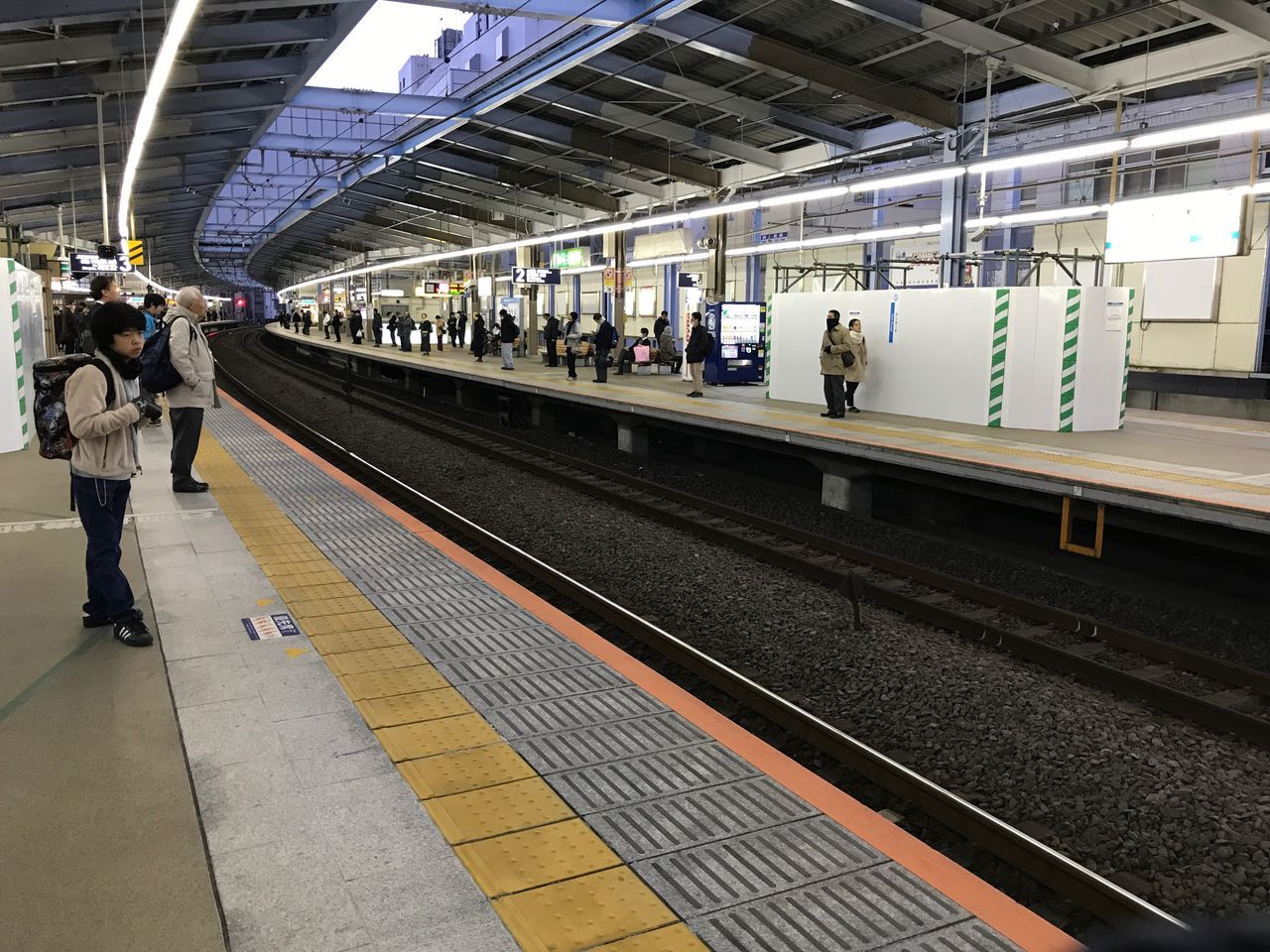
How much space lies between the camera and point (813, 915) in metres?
2.77

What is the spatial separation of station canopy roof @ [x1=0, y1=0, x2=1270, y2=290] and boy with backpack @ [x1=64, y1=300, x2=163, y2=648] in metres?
9.72

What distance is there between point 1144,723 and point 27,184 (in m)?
29.2

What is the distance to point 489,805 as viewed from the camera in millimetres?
3352

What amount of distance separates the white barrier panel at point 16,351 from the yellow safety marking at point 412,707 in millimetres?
7396

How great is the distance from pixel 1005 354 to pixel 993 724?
797cm

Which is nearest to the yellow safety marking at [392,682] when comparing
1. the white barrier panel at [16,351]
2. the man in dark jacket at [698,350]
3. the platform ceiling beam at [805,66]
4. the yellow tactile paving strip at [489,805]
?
the yellow tactile paving strip at [489,805]

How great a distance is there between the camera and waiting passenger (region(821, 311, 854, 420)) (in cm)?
1298

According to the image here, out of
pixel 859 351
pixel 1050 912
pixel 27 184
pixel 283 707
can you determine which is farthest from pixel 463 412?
pixel 1050 912

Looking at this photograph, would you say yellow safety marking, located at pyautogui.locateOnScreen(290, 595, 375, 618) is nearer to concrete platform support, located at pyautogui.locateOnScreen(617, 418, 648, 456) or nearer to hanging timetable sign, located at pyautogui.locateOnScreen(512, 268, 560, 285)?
concrete platform support, located at pyautogui.locateOnScreen(617, 418, 648, 456)

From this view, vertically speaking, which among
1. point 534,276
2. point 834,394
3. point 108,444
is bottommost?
point 834,394

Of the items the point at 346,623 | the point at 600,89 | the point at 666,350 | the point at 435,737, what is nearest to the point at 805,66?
the point at 600,89

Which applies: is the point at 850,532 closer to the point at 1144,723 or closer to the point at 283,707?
the point at 1144,723

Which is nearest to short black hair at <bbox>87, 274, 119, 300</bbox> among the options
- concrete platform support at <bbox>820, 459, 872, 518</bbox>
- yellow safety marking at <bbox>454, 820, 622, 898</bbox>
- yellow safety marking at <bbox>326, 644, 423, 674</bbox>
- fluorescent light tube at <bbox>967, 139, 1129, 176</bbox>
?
yellow safety marking at <bbox>326, 644, 423, 674</bbox>

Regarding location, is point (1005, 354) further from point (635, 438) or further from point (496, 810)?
point (496, 810)
